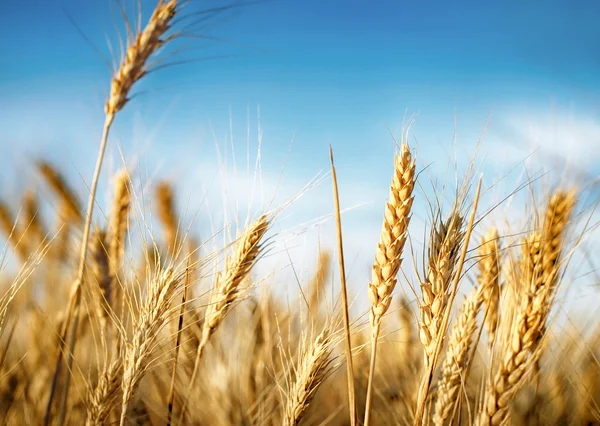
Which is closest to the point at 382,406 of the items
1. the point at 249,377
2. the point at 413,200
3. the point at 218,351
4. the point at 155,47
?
the point at 249,377

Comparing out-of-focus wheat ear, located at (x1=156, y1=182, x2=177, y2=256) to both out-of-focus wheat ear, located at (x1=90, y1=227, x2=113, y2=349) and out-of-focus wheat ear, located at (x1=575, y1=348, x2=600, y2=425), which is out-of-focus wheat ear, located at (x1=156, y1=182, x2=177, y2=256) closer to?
out-of-focus wheat ear, located at (x1=90, y1=227, x2=113, y2=349)

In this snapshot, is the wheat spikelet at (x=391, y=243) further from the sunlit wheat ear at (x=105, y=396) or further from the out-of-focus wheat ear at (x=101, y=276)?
the out-of-focus wheat ear at (x=101, y=276)

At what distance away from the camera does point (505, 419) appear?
1515mm

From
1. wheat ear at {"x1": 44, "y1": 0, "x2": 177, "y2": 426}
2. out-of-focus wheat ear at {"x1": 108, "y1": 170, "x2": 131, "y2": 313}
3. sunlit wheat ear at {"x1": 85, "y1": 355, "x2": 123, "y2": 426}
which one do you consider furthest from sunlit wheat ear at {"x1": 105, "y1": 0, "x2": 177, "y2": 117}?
sunlit wheat ear at {"x1": 85, "y1": 355, "x2": 123, "y2": 426}

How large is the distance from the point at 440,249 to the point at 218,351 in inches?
57.8

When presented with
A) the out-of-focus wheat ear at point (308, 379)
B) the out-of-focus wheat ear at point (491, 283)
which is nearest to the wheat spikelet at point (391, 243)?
the out-of-focus wheat ear at point (308, 379)

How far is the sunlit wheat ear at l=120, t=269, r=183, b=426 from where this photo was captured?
1652mm

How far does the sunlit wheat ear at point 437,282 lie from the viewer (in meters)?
1.39

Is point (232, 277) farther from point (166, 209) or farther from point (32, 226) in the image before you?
point (32, 226)

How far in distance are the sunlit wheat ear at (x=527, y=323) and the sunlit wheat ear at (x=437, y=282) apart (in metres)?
0.34

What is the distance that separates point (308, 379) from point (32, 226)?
267 centimetres

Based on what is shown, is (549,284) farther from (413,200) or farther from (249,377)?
(249,377)

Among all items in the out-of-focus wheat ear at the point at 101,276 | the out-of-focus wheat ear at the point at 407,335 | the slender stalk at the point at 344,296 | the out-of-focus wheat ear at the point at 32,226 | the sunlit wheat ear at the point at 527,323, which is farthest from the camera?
the out-of-focus wheat ear at the point at 32,226

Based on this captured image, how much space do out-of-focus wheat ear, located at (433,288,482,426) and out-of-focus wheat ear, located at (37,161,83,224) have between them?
7.66 ft
